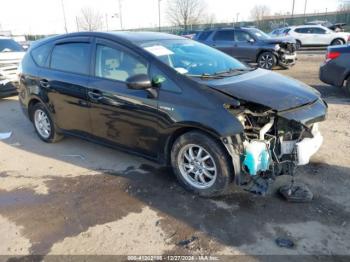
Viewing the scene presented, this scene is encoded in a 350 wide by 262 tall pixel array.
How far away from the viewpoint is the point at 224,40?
573 inches

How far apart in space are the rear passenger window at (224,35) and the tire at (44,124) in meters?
10.5

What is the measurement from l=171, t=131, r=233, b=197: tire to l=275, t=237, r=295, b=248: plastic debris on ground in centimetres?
78

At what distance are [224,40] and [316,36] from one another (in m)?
11.3

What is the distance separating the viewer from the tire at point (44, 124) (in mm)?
5473

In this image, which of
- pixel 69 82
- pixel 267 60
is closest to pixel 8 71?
pixel 69 82

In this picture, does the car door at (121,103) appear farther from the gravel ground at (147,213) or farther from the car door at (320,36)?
the car door at (320,36)

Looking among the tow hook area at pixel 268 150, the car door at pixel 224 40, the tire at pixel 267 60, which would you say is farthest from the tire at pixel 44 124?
the car door at pixel 224 40

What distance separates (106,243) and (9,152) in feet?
10.6

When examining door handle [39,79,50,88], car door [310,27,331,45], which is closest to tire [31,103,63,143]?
door handle [39,79,50,88]

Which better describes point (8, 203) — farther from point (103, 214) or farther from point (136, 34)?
point (136, 34)

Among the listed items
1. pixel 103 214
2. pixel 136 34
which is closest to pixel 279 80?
pixel 136 34

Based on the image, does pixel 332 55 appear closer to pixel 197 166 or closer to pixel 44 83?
pixel 197 166

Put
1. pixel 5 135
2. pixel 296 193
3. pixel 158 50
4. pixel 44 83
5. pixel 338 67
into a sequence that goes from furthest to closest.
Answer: pixel 338 67
pixel 5 135
pixel 44 83
pixel 158 50
pixel 296 193

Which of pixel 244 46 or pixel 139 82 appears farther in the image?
pixel 244 46
